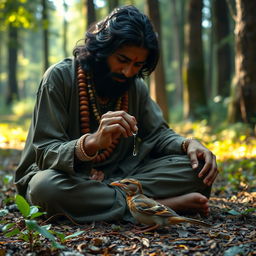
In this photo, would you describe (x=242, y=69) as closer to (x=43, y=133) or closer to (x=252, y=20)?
(x=252, y=20)

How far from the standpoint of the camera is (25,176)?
3.91 metres

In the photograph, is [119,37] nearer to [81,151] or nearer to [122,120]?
[122,120]

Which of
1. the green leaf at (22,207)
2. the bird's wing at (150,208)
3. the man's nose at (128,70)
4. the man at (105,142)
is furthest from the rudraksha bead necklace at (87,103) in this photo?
the green leaf at (22,207)

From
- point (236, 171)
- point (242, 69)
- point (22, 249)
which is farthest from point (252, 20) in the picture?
point (22, 249)

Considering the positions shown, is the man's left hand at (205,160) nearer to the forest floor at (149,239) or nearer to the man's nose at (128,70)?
the forest floor at (149,239)

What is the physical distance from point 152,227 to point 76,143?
94 cm

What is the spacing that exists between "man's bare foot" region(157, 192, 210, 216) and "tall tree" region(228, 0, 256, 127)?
4.84 meters

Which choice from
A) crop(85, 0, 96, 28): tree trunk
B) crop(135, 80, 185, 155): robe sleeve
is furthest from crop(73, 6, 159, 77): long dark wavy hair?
crop(85, 0, 96, 28): tree trunk

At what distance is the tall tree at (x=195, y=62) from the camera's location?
12180 millimetres

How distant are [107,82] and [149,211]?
1.49 m

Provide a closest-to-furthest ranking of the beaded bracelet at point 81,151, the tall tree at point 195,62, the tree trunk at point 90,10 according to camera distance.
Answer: the beaded bracelet at point 81,151 < the tree trunk at point 90,10 < the tall tree at point 195,62

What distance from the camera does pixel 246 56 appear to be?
7961 millimetres

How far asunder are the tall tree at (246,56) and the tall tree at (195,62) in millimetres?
4133

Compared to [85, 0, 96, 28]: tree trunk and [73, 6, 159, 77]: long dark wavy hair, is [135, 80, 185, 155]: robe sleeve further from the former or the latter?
[85, 0, 96, 28]: tree trunk
